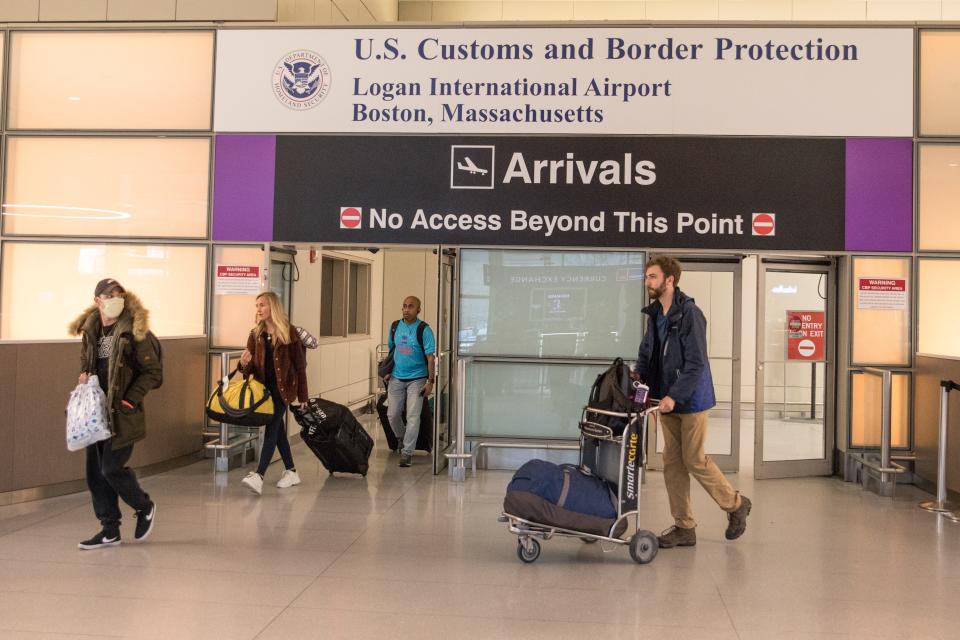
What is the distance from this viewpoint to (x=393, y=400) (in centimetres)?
941

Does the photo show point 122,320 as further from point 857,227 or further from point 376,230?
point 857,227

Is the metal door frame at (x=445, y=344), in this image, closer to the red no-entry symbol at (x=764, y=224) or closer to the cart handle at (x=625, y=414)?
the red no-entry symbol at (x=764, y=224)

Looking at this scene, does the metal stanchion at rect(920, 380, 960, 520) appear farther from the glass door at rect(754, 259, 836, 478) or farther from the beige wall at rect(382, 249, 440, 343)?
the beige wall at rect(382, 249, 440, 343)

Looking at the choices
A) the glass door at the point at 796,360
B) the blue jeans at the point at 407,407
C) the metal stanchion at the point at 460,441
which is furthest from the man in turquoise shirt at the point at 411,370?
the glass door at the point at 796,360

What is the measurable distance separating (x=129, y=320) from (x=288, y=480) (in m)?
2.81

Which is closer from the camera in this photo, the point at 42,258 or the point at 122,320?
the point at 122,320

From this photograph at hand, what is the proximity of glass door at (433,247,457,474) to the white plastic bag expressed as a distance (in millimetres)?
3616

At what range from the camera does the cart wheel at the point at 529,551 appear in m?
5.48

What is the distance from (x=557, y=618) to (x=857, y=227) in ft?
18.7

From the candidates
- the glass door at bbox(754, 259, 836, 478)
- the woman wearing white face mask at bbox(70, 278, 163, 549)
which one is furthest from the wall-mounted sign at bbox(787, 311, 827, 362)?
the woman wearing white face mask at bbox(70, 278, 163, 549)

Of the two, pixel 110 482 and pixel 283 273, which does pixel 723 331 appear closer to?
pixel 283 273


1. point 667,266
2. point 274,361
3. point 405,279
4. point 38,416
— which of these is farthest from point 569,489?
point 405,279

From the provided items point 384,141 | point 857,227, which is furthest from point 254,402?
point 857,227

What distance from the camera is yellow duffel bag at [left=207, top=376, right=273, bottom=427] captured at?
293 inches
